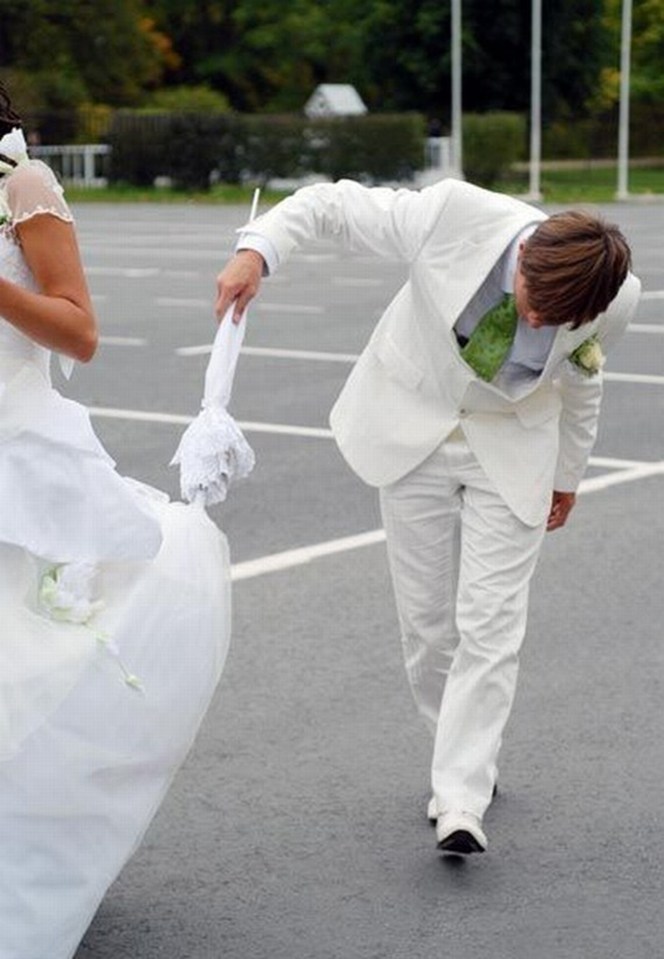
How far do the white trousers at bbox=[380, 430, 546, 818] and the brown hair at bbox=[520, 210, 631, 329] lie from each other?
0.60 meters

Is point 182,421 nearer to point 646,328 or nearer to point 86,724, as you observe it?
point 646,328

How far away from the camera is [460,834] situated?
520cm

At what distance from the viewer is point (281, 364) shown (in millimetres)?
15406

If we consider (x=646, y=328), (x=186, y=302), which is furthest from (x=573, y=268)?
(x=186, y=302)

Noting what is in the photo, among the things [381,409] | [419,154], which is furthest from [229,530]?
[419,154]

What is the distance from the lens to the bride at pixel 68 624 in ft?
14.2

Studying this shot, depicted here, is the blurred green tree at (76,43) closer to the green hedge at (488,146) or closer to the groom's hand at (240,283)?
the green hedge at (488,146)

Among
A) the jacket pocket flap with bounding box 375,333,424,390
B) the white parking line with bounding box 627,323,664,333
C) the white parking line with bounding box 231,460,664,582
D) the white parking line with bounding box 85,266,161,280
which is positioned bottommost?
the white parking line with bounding box 85,266,161,280

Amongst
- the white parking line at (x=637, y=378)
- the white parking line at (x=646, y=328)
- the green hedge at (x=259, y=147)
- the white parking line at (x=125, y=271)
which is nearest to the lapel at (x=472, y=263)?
the white parking line at (x=637, y=378)

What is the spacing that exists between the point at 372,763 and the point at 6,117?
7.50 feet

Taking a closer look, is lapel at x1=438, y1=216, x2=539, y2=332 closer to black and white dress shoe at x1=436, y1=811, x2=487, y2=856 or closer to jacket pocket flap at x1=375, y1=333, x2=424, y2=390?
jacket pocket flap at x1=375, y1=333, x2=424, y2=390

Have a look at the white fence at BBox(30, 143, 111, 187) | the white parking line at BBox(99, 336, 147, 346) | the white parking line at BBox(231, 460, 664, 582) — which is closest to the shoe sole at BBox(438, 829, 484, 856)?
the white parking line at BBox(231, 460, 664, 582)

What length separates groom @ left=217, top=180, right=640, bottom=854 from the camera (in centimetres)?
526

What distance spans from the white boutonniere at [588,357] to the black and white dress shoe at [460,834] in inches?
44.9
